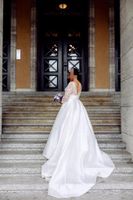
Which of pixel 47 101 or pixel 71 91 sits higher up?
pixel 71 91

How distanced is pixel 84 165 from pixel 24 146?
151 centimetres

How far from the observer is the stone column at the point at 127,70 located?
615cm

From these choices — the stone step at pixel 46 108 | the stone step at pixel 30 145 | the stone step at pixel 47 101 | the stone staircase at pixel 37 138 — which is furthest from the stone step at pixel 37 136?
the stone step at pixel 47 101

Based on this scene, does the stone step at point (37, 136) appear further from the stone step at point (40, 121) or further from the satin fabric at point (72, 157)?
the satin fabric at point (72, 157)

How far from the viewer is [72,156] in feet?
17.7

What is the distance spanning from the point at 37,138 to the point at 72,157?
1.57m

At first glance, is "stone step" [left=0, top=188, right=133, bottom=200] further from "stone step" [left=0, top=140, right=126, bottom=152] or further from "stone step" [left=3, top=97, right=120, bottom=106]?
"stone step" [left=3, top=97, right=120, bottom=106]

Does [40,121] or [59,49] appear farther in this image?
[59,49]

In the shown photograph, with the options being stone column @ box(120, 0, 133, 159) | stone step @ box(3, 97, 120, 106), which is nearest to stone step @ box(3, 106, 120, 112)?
stone step @ box(3, 97, 120, 106)

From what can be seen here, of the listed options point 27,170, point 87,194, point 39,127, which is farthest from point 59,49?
point 87,194

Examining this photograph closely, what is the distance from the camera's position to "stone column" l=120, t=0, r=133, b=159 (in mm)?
6148

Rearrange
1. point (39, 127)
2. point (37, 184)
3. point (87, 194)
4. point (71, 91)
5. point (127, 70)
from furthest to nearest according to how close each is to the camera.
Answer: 1. point (39, 127)
2. point (127, 70)
3. point (71, 91)
4. point (37, 184)
5. point (87, 194)

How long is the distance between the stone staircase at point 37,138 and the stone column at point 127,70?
0.34 metres

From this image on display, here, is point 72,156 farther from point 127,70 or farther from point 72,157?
point 127,70
